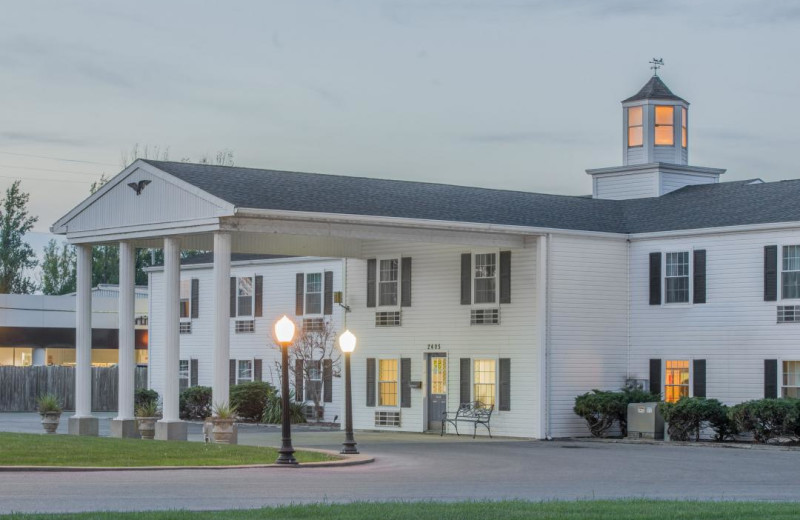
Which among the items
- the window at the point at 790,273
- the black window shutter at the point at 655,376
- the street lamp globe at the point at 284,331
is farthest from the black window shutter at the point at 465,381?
the street lamp globe at the point at 284,331

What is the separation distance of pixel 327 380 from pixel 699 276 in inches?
559

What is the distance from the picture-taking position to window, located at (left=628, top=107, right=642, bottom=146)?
4241 cm

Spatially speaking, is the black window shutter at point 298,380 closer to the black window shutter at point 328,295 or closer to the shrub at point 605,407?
the black window shutter at point 328,295

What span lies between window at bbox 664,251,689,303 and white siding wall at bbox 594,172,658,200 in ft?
19.2

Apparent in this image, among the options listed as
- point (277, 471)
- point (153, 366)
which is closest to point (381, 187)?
point (277, 471)

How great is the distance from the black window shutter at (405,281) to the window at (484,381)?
317 centimetres

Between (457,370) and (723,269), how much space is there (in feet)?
25.6

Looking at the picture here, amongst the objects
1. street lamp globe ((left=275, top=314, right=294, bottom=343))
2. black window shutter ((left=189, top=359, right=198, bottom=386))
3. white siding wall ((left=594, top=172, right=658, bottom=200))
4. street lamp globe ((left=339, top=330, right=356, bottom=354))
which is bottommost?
black window shutter ((left=189, top=359, right=198, bottom=386))

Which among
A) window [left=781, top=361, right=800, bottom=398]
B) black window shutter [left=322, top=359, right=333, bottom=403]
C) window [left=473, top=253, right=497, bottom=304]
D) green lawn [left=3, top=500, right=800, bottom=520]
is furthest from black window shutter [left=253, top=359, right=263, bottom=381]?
green lawn [left=3, top=500, right=800, bottom=520]

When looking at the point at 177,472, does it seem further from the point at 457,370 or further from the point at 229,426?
the point at 457,370

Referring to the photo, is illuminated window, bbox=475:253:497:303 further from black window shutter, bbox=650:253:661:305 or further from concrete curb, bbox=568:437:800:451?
concrete curb, bbox=568:437:800:451

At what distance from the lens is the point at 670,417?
110 feet

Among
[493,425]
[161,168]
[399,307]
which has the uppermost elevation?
[161,168]

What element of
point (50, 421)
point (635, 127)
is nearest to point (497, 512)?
point (50, 421)
